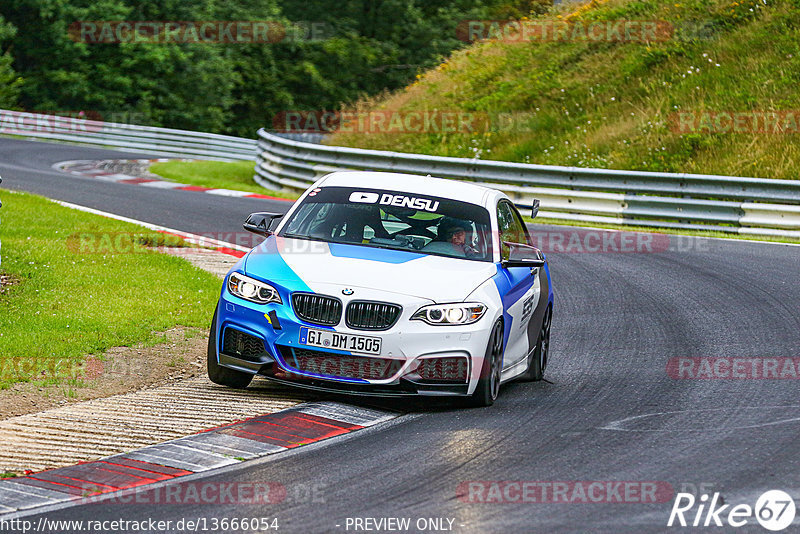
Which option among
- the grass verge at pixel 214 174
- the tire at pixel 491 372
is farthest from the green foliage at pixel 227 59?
the tire at pixel 491 372

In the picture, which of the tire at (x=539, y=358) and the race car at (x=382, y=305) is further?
the tire at (x=539, y=358)

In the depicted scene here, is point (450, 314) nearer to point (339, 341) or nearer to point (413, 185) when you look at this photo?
point (339, 341)

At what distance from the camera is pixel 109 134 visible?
3838cm

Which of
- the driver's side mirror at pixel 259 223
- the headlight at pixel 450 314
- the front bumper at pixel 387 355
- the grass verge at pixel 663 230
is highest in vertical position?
the driver's side mirror at pixel 259 223

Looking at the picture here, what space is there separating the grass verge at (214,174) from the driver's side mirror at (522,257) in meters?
14.9

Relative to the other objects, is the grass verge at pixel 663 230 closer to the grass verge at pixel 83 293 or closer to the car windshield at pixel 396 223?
the grass verge at pixel 83 293

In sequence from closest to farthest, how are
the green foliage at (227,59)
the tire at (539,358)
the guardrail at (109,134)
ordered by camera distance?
the tire at (539,358) → the guardrail at (109,134) → the green foliage at (227,59)

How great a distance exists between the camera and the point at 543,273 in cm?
1012

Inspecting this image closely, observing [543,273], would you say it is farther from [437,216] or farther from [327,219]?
[327,219]

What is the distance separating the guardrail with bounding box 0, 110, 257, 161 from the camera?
124ft

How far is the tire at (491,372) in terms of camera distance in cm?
810

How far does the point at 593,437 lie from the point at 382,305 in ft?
5.53

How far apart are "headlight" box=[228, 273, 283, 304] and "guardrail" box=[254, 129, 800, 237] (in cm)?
1326

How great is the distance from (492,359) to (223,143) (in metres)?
32.9
